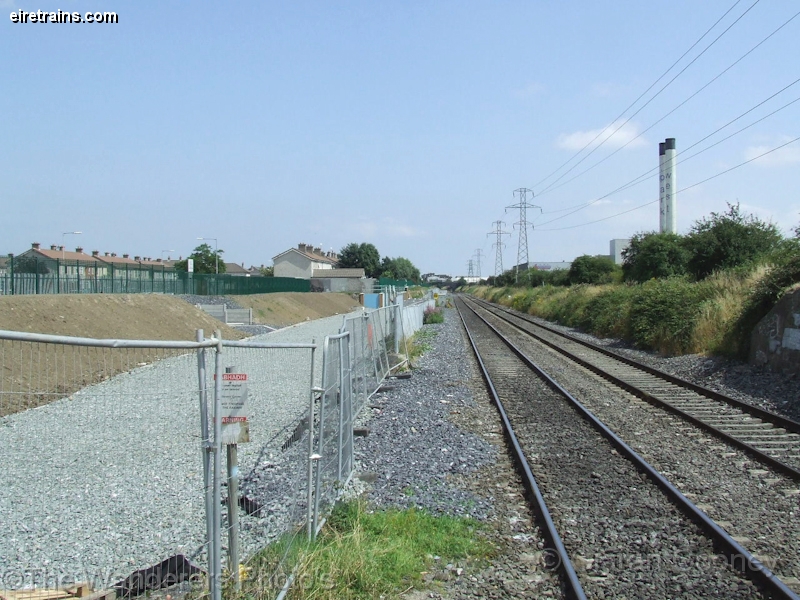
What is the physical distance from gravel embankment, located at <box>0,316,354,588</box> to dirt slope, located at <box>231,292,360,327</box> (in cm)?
4056

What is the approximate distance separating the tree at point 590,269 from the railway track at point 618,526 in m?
57.4

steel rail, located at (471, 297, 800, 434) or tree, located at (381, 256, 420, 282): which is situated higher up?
tree, located at (381, 256, 420, 282)

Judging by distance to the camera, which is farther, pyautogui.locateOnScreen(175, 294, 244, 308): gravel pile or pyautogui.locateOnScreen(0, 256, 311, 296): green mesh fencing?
pyautogui.locateOnScreen(175, 294, 244, 308): gravel pile

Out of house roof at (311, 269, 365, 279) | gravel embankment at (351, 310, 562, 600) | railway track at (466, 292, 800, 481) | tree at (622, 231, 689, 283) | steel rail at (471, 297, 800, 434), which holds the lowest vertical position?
gravel embankment at (351, 310, 562, 600)

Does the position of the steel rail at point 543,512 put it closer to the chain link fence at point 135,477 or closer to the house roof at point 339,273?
the chain link fence at point 135,477

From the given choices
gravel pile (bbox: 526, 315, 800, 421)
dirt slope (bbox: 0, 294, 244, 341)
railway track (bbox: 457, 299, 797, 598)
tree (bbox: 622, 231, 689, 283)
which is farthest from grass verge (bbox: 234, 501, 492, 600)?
tree (bbox: 622, 231, 689, 283)

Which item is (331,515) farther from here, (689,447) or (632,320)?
(632,320)

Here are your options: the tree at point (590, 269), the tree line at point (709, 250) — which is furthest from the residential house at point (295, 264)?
the tree line at point (709, 250)

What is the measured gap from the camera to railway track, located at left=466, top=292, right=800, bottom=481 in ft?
31.1

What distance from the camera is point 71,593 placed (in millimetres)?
4410

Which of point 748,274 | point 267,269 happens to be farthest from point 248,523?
point 267,269

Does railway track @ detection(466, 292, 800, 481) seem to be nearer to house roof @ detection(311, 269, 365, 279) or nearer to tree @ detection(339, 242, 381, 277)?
house roof @ detection(311, 269, 365, 279)

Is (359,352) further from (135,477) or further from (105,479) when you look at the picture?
(105,479)

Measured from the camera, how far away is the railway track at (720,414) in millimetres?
9477
